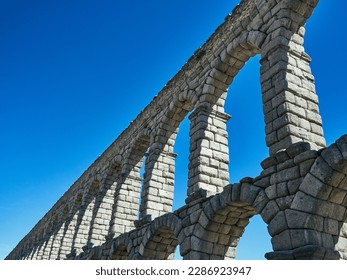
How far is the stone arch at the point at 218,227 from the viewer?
755 cm

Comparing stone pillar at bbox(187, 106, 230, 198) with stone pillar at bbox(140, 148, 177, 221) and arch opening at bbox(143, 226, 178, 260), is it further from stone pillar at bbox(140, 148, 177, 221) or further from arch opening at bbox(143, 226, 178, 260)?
stone pillar at bbox(140, 148, 177, 221)

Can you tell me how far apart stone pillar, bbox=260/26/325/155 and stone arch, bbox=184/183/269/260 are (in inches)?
58.4

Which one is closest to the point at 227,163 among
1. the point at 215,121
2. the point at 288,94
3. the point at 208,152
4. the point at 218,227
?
the point at 208,152

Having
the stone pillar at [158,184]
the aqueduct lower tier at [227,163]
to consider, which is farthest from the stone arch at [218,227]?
the stone pillar at [158,184]

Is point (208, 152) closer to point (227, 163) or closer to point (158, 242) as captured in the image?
point (227, 163)

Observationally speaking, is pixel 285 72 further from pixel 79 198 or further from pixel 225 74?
pixel 79 198

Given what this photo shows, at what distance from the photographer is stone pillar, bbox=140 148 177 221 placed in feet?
37.3

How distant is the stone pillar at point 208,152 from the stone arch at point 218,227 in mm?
866

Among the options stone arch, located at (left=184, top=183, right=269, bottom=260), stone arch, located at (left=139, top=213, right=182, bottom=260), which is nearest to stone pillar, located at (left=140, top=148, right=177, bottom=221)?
stone arch, located at (left=139, top=213, right=182, bottom=260)

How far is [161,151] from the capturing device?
12.4 metres

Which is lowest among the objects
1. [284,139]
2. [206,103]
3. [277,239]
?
[277,239]

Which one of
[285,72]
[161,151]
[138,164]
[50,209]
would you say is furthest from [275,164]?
[50,209]

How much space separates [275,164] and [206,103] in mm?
4090

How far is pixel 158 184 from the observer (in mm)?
11859
